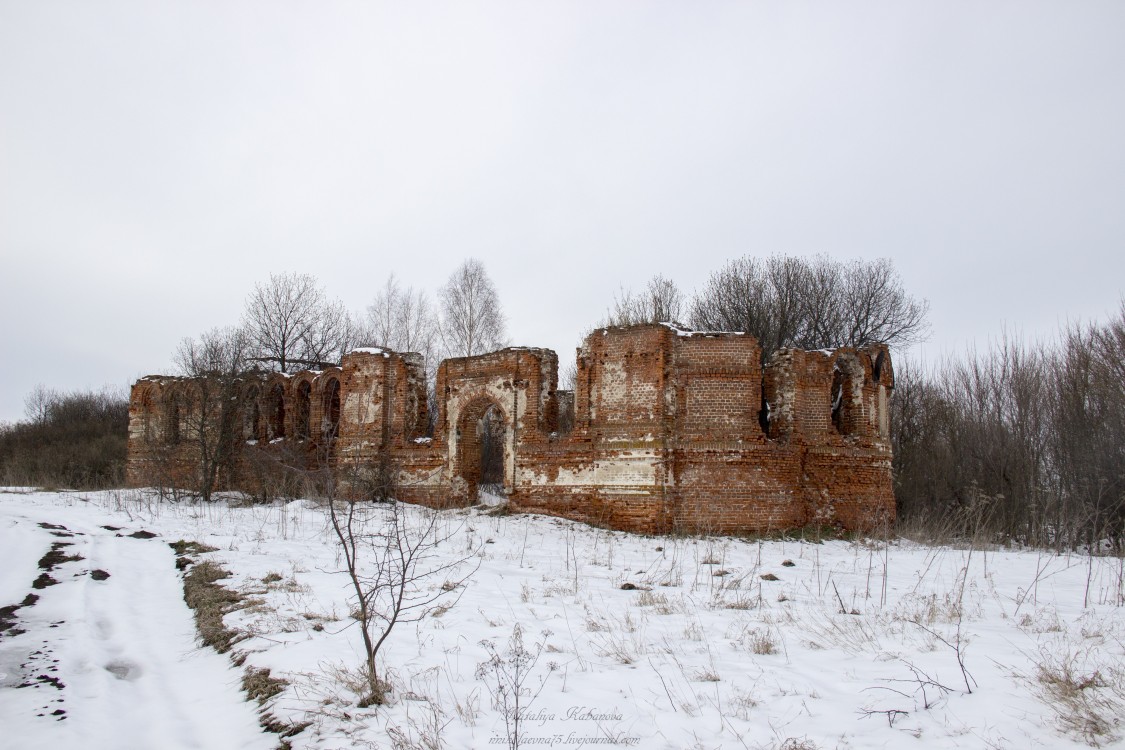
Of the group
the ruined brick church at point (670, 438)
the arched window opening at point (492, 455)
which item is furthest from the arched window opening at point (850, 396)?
the arched window opening at point (492, 455)

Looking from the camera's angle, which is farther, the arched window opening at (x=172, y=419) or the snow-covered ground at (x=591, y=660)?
the arched window opening at (x=172, y=419)

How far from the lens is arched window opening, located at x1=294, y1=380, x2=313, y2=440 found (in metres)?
18.8

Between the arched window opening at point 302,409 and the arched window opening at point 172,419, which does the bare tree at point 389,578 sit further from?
the arched window opening at point 172,419

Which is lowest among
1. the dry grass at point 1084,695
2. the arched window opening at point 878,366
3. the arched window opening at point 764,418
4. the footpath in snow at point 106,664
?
the footpath in snow at point 106,664

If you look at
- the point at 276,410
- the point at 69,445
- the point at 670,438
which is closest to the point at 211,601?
the point at 670,438

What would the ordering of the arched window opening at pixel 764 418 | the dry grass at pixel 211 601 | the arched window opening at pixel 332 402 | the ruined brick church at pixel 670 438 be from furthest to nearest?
the arched window opening at pixel 332 402 < the arched window opening at pixel 764 418 < the ruined brick church at pixel 670 438 < the dry grass at pixel 211 601

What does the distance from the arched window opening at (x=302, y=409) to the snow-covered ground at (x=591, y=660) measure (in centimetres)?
1033

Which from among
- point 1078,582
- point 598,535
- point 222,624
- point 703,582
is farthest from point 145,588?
point 1078,582

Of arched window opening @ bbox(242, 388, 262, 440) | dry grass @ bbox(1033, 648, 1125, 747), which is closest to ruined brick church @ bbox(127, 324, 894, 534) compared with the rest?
arched window opening @ bbox(242, 388, 262, 440)

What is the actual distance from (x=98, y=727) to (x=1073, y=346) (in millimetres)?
24026

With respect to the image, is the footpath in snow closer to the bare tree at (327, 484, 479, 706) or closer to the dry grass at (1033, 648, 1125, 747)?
the bare tree at (327, 484, 479, 706)

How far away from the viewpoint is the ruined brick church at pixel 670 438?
43.5 ft

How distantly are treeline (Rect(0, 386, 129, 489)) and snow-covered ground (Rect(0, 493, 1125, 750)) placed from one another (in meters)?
16.1

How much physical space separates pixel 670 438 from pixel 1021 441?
13527mm
